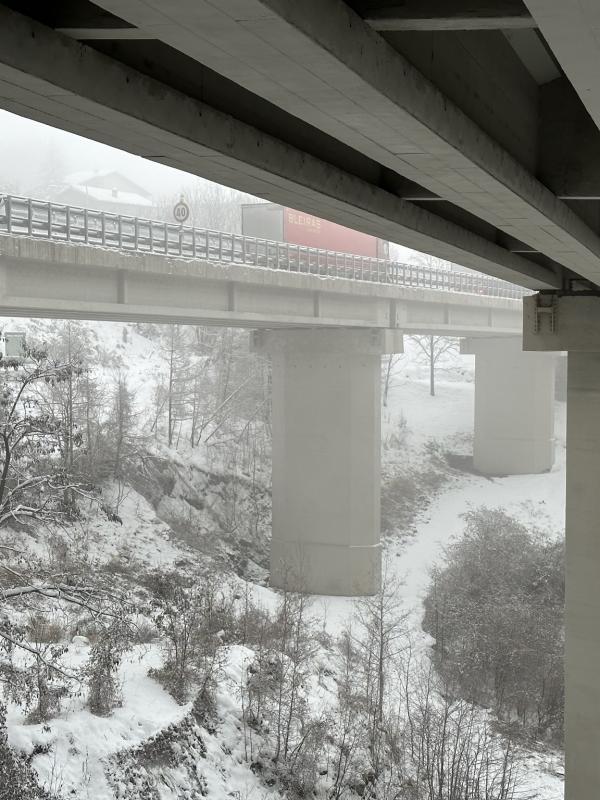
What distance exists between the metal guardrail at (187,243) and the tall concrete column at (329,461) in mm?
2237

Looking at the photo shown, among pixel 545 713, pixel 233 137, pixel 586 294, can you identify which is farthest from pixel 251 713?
pixel 233 137

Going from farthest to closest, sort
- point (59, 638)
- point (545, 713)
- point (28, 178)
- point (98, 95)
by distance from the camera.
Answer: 1. point (28, 178)
2. point (545, 713)
3. point (59, 638)
4. point (98, 95)

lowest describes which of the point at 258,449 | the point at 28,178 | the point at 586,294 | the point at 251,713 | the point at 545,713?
the point at 545,713

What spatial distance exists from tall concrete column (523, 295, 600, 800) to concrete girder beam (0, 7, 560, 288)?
7.08 m

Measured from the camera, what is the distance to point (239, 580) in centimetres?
2583

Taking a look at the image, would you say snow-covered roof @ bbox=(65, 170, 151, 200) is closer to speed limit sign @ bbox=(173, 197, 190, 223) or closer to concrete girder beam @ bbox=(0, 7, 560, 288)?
speed limit sign @ bbox=(173, 197, 190, 223)

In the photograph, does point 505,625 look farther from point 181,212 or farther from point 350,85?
point 350,85

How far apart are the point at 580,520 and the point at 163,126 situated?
38.1 feet

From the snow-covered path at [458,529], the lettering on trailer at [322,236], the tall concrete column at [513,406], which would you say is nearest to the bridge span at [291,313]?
the snow-covered path at [458,529]

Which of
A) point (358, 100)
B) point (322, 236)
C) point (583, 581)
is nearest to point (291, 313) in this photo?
point (322, 236)

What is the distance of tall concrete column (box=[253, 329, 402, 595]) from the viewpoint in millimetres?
25750

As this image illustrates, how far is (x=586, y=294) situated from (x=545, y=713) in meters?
9.55

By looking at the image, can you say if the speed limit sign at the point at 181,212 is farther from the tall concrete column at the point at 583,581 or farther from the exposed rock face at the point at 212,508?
the tall concrete column at the point at 583,581

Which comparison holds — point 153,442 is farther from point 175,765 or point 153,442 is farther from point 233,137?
point 233,137
